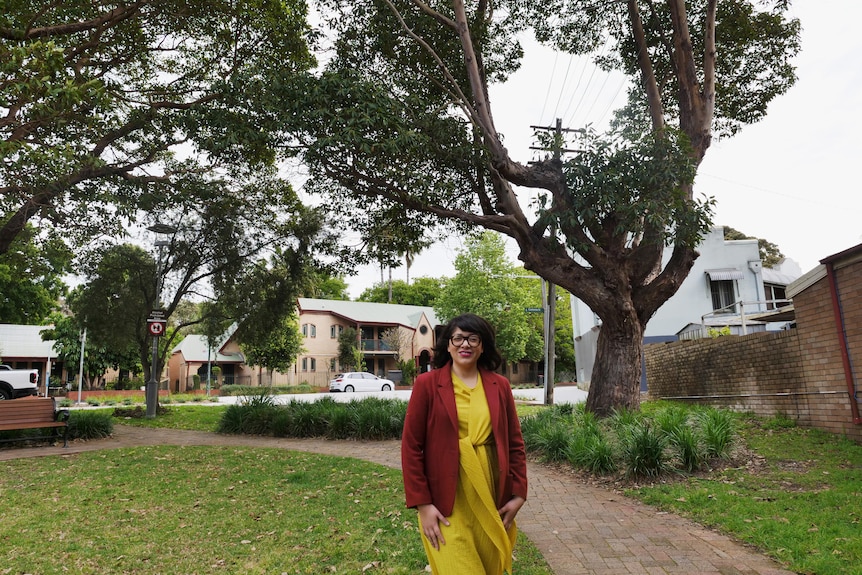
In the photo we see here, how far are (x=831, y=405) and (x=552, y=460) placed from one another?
13.6 ft

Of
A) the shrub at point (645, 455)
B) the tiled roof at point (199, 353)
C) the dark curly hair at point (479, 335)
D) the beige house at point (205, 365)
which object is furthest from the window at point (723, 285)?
the tiled roof at point (199, 353)

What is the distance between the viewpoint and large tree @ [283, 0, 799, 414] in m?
9.38

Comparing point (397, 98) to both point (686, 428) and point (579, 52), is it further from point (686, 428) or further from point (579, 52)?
point (686, 428)

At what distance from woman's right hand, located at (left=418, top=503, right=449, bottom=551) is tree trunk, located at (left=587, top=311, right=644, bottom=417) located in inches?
327

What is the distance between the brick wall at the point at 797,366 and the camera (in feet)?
26.1

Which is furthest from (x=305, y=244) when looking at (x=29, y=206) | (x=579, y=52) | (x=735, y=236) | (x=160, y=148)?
(x=735, y=236)

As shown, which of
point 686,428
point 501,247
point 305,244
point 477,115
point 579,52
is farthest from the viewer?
point 501,247

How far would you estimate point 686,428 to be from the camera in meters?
7.53

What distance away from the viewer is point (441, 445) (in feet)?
8.71

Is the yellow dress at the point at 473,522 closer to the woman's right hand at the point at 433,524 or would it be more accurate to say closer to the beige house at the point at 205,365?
the woman's right hand at the point at 433,524

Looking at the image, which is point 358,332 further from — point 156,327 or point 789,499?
point 789,499

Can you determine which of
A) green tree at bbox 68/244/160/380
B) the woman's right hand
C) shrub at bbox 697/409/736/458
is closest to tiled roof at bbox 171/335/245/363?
green tree at bbox 68/244/160/380

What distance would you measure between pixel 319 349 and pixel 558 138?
1480 inches

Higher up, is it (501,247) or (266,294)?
(501,247)
